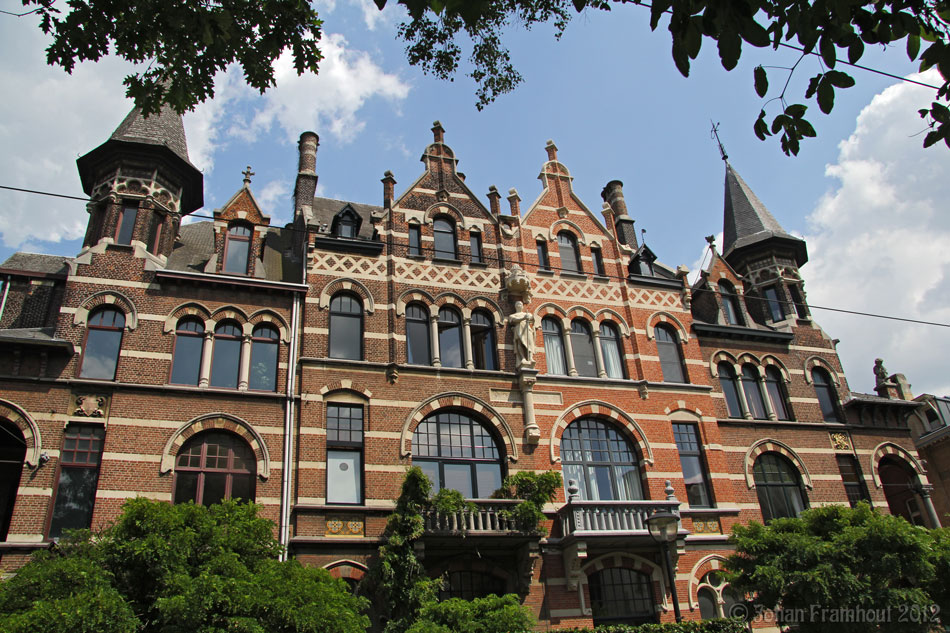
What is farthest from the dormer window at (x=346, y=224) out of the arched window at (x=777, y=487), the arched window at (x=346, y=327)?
the arched window at (x=777, y=487)

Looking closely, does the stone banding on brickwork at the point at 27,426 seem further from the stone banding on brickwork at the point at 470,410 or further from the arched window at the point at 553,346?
the arched window at the point at 553,346

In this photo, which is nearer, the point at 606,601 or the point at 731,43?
the point at 731,43

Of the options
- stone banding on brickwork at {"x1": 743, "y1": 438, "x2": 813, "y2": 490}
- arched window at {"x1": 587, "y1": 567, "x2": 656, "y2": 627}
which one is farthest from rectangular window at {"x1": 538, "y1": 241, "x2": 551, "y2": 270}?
arched window at {"x1": 587, "y1": 567, "x2": 656, "y2": 627}

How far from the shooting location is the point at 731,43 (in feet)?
16.3

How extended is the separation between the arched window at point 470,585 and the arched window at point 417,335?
6101mm

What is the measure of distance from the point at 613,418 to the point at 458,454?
5249 millimetres

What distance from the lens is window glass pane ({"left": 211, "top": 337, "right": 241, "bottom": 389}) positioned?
63.6ft

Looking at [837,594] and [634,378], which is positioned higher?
[634,378]

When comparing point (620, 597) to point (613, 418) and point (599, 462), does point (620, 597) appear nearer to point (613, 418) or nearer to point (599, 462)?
point (599, 462)

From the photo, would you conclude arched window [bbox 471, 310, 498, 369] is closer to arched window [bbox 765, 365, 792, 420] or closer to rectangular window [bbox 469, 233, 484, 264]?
rectangular window [bbox 469, 233, 484, 264]

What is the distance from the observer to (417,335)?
21.9 meters

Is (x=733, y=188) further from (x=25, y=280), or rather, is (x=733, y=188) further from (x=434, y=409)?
(x=25, y=280)

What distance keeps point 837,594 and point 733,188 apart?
20.3 meters

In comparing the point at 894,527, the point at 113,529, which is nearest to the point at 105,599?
the point at 113,529
